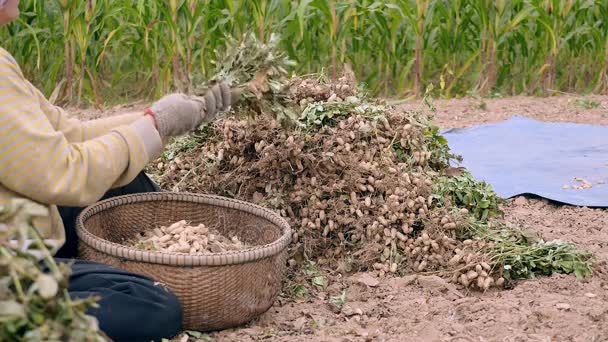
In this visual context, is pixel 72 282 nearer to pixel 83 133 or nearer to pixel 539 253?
pixel 83 133

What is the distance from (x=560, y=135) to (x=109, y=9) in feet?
10.8

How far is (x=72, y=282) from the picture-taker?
230 cm

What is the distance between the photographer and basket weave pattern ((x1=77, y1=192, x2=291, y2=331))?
7.95 feet

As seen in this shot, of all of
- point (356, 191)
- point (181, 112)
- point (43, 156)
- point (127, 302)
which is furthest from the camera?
point (356, 191)

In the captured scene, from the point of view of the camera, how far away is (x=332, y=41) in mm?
6246

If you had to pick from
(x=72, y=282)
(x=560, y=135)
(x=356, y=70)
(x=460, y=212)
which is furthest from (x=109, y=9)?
(x=72, y=282)

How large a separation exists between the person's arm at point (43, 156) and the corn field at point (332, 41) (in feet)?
11.5

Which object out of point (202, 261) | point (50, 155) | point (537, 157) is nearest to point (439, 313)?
point (202, 261)

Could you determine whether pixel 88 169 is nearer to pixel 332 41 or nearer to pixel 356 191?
pixel 356 191

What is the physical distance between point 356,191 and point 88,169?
123cm

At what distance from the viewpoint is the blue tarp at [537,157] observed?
420cm

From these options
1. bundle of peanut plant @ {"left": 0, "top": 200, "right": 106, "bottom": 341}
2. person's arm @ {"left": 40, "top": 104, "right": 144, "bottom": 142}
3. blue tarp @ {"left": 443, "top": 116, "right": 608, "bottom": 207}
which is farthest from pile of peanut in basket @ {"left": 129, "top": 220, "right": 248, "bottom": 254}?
blue tarp @ {"left": 443, "top": 116, "right": 608, "bottom": 207}

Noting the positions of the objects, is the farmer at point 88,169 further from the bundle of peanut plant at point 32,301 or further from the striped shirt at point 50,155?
the bundle of peanut plant at point 32,301

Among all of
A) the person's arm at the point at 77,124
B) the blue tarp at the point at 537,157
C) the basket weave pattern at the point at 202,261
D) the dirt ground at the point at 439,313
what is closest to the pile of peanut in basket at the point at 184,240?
the basket weave pattern at the point at 202,261
